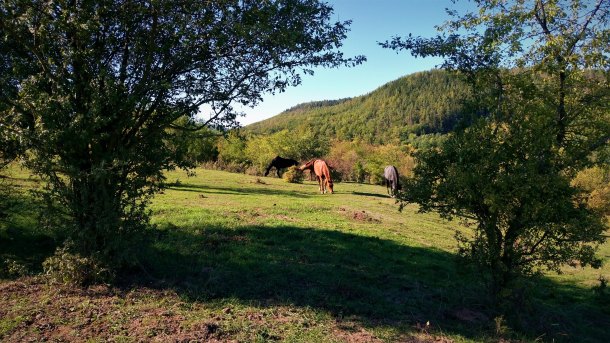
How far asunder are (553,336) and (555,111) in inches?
172

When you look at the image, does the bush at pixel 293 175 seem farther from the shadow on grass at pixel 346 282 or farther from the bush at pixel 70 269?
the bush at pixel 70 269

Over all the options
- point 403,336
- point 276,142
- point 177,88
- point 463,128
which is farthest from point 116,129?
point 276,142

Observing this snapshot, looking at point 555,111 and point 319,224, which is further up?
point 555,111

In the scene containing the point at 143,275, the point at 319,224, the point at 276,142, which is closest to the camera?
the point at 143,275

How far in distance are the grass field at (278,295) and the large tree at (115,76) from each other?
3.99 ft

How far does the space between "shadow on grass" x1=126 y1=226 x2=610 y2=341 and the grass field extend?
1.3 inches

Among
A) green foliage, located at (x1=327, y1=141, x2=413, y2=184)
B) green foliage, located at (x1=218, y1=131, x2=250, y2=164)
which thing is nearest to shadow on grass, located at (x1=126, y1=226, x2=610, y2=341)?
green foliage, located at (x1=218, y1=131, x2=250, y2=164)

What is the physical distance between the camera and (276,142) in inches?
2454

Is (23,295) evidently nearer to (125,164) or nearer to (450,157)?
(125,164)

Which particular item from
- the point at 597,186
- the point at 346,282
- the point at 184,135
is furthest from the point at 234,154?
the point at 346,282

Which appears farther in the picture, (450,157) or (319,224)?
(319,224)

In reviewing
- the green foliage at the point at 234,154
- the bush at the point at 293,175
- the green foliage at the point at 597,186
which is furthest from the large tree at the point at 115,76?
the green foliage at the point at 234,154

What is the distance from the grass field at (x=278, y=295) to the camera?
20.2 ft

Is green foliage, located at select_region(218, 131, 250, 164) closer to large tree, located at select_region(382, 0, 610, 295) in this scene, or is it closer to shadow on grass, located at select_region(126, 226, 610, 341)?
shadow on grass, located at select_region(126, 226, 610, 341)
